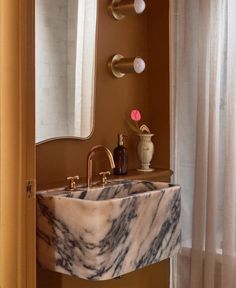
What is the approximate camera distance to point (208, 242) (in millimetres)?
2449

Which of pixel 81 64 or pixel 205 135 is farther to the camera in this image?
pixel 205 135

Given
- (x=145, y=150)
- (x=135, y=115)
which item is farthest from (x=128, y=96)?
(x=145, y=150)

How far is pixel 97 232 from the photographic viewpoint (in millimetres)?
1723

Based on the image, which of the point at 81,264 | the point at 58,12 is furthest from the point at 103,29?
the point at 81,264

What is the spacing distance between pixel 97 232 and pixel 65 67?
32.7 inches

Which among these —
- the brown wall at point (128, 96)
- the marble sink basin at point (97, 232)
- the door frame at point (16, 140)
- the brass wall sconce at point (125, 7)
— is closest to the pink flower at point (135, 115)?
the brown wall at point (128, 96)

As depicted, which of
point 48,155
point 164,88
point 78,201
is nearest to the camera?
point 78,201

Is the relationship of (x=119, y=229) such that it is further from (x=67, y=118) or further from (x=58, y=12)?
(x=58, y=12)

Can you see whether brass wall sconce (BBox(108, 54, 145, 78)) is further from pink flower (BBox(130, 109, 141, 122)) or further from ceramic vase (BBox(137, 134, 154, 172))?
ceramic vase (BBox(137, 134, 154, 172))

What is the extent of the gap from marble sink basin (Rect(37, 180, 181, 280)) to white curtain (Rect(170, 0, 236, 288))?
52cm

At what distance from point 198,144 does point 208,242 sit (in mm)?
511

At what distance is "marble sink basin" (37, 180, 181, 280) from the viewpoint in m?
1.73

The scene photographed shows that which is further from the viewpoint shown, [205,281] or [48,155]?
[205,281]

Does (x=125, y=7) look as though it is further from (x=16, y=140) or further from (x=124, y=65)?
(x=16, y=140)
